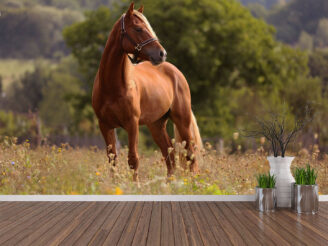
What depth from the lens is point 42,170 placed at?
14.9 feet

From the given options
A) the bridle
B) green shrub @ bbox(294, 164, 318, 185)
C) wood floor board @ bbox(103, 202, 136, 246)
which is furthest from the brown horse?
green shrub @ bbox(294, 164, 318, 185)

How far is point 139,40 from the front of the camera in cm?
386

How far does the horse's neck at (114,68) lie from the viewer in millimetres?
4020

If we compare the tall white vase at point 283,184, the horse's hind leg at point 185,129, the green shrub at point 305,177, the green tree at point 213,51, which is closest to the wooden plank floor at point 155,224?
the tall white vase at point 283,184

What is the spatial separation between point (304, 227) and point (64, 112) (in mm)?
4091

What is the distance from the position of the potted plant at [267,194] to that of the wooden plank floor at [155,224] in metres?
0.10

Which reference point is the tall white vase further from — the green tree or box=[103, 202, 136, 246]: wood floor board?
the green tree

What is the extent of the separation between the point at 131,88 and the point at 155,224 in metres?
1.59

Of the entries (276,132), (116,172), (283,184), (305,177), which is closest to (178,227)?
(116,172)

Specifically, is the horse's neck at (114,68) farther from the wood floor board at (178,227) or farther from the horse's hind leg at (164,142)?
the wood floor board at (178,227)

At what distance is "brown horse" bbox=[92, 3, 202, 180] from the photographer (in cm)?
388

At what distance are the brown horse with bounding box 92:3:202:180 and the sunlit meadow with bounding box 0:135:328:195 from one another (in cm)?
18

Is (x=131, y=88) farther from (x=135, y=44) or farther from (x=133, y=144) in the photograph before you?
(x=133, y=144)

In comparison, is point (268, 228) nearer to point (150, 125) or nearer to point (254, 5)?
point (150, 125)
